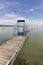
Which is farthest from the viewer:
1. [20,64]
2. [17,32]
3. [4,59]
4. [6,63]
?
[17,32]

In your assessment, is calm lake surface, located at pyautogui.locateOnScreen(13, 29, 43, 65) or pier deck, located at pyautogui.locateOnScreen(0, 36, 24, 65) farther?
calm lake surface, located at pyautogui.locateOnScreen(13, 29, 43, 65)

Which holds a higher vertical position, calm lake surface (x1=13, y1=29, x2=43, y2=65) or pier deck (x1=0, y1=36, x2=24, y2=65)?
pier deck (x1=0, y1=36, x2=24, y2=65)

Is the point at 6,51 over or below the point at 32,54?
over

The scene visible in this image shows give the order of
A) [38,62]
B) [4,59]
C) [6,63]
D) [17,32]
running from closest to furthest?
[6,63] < [4,59] < [38,62] < [17,32]

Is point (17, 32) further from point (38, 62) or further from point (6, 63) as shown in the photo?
point (6, 63)

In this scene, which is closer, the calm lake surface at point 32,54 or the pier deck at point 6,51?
the pier deck at point 6,51

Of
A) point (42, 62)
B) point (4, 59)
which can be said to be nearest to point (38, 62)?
Answer: point (42, 62)

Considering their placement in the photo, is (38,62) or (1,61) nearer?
(1,61)

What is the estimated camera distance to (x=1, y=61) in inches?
328

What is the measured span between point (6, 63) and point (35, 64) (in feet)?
10.2

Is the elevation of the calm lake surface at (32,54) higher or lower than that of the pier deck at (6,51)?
lower

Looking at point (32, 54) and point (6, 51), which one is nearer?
point (6, 51)

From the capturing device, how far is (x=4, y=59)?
8.71 meters

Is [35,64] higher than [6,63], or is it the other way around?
[6,63]
